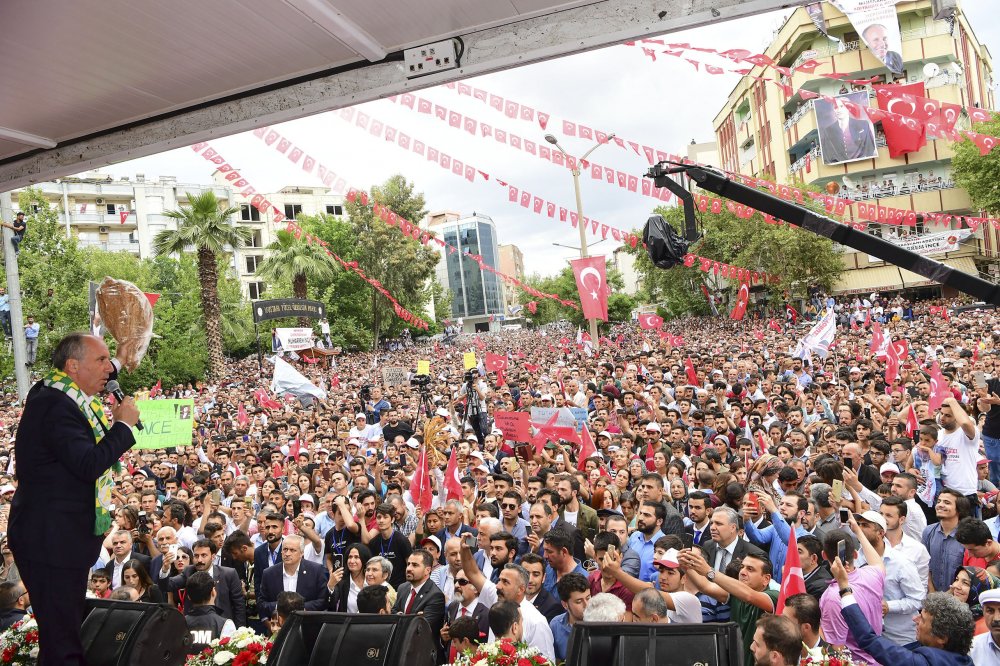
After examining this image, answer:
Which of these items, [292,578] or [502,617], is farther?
[292,578]

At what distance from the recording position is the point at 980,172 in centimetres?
3991

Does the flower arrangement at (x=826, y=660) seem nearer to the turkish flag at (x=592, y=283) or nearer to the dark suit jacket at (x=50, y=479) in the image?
the dark suit jacket at (x=50, y=479)

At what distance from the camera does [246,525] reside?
27.7 ft

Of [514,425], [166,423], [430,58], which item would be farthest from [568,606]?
[166,423]

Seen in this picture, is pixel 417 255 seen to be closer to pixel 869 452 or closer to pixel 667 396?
pixel 667 396

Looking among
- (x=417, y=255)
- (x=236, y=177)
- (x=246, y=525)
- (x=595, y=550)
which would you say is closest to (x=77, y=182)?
(x=417, y=255)

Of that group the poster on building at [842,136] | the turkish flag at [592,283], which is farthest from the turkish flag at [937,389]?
the poster on building at [842,136]

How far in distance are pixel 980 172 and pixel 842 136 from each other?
313 inches

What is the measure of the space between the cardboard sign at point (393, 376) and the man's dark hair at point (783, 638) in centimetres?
2130

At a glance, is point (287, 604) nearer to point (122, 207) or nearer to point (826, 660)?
point (826, 660)

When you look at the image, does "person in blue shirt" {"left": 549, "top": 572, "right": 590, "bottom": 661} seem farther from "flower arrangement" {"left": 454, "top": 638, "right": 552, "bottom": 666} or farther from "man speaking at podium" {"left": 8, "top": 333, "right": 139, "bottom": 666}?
"man speaking at podium" {"left": 8, "top": 333, "right": 139, "bottom": 666}

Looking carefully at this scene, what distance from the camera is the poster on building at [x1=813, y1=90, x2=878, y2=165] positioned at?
44769mm

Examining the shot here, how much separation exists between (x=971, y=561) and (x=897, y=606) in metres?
0.96

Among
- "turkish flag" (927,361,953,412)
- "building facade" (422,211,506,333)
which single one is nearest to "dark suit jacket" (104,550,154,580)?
"turkish flag" (927,361,953,412)
